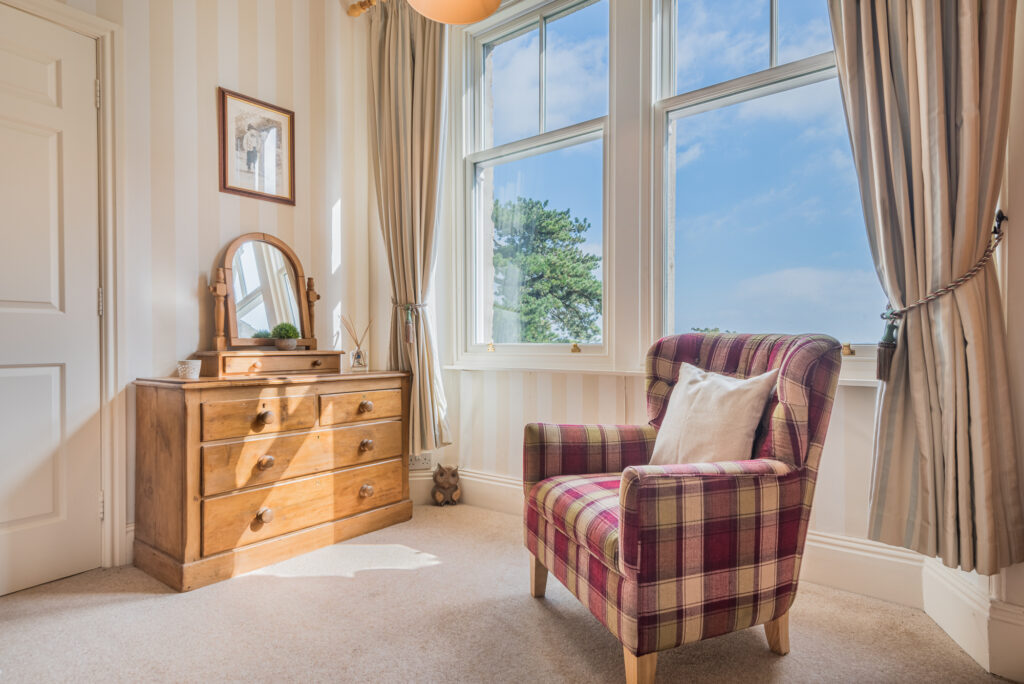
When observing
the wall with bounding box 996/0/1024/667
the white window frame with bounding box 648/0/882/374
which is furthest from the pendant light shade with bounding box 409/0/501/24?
the wall with bounding box 996/0/1024/667

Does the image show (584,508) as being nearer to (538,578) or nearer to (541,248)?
(538,578)

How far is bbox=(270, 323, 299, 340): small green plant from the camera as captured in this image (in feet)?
8.87

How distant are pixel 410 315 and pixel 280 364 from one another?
0.75 meters

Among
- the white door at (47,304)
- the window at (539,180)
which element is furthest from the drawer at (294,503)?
the window at (539,180)

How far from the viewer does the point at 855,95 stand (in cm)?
185

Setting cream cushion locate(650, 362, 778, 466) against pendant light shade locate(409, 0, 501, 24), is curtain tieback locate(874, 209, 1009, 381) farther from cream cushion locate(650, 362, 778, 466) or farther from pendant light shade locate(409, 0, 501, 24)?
pendant light shade locate(409, 0, 501, 24)

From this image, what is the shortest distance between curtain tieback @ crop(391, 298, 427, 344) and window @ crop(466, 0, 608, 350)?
380 millimetres

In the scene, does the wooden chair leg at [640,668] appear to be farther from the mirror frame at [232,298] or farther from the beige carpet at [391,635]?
the mirror frame at [232,298]

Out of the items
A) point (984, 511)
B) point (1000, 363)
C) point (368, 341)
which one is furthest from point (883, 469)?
point (368, 341)

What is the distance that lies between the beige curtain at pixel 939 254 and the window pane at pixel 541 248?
1265 mm

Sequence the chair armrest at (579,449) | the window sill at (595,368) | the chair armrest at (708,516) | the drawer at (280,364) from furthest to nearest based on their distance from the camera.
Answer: the drawer at (280,364) → the window sill at (595,368) → the chair armrest at (579,449) → the chair armrest at (708,516)

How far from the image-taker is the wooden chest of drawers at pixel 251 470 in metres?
2.10

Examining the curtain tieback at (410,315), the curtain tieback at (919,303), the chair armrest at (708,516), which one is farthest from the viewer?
the curtain tieback at (410,315)

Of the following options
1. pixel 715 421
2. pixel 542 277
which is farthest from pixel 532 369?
pixel 715 421
